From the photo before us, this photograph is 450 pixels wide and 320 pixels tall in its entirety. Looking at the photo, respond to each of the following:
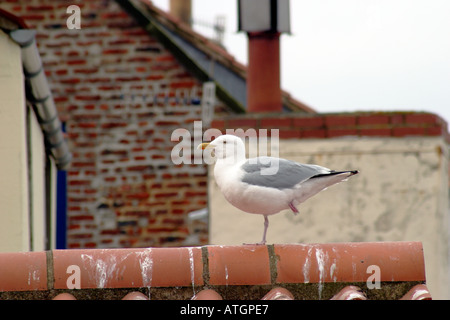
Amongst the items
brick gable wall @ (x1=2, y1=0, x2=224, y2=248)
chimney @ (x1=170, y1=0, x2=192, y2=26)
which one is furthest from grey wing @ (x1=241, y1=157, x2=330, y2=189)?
chimney @ (x1=170, y1=0, x2=192, y2=26)

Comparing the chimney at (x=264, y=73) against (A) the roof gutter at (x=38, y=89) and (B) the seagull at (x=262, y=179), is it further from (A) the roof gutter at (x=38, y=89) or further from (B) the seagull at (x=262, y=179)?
(B) the seagull at (x=262, y=179)

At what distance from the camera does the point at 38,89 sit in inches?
342

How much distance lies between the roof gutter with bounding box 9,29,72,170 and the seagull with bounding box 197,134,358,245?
2720mm

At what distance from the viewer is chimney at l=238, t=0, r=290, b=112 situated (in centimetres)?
1135

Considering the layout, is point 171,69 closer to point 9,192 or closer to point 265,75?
point 265,75

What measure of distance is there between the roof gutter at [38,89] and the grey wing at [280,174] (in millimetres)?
2929

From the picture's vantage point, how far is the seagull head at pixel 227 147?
563 centimetres

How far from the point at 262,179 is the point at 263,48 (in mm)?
6088

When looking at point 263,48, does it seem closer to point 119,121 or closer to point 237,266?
point 119,121

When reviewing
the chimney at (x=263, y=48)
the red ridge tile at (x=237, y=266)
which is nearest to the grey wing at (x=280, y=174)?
the red ridge tile at (x=237, y=266)

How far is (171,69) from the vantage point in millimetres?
14211

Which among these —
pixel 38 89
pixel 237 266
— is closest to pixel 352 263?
pixel 237 266

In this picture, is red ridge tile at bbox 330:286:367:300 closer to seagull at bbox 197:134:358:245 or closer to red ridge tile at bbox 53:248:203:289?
seagull at bbox 197:134:358:245
